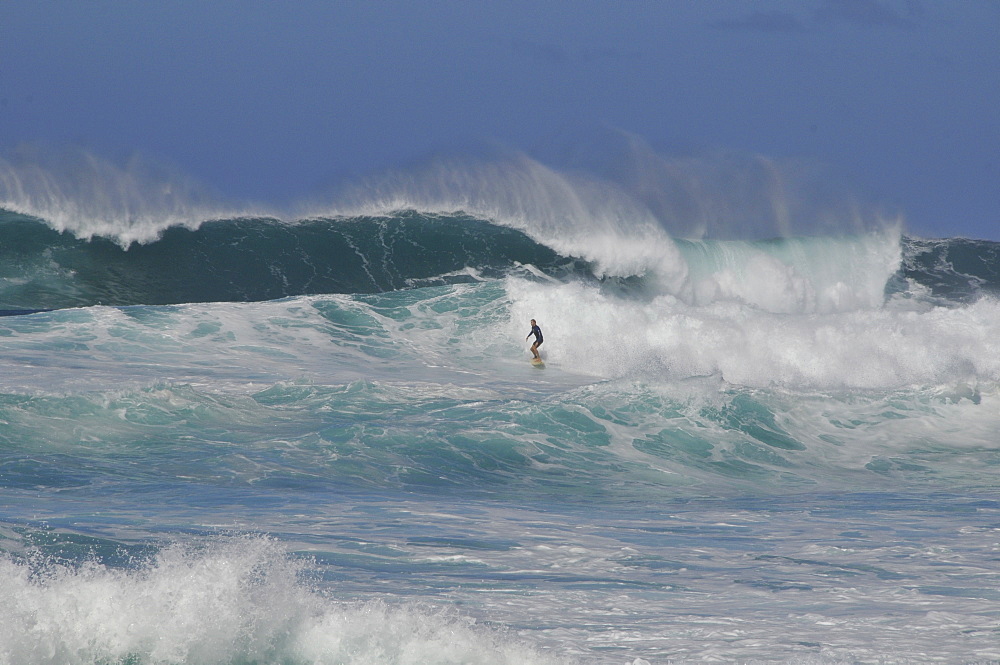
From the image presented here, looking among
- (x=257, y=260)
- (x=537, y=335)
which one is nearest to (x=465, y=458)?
(x=537, y=335)

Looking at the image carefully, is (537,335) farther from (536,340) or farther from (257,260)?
(257,260)

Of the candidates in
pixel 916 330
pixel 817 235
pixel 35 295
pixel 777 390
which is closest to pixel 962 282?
pixel 817 235

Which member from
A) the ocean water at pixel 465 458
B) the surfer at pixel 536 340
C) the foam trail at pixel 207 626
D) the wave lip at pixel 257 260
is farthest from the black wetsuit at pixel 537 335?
the foam trail at pixel 207 626

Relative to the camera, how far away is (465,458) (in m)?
9.20

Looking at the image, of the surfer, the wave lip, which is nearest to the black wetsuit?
the surfer

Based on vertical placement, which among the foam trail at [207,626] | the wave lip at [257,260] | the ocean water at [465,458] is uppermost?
the wave lip at [257,260]

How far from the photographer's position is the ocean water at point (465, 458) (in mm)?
4215

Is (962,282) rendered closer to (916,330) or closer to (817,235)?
(817,235)

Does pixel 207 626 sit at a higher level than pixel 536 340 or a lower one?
lower

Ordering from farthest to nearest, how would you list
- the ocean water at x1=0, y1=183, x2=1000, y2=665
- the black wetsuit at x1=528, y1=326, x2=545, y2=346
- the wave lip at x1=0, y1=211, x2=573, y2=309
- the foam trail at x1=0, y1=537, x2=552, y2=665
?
the wave lip at x1=0, y1=211, x2=573, y2=309
the black wetsuit at x1=528, y1=326, x2=545, y2=346
the ocean water at x1=0, y1=183, x2=1000, y2=665
the foam trail at x1=0, y1=537, x2=552, y2=665

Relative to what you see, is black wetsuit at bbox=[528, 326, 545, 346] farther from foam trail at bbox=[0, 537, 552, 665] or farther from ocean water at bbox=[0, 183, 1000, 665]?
foam trail at bbox=[0, 537, 552, 665]

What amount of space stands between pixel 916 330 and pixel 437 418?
1001 centimetres

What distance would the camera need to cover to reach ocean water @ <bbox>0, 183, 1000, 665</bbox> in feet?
13.8

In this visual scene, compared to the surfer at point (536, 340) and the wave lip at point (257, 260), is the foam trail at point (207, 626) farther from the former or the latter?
the wave lip at point (257, 260)
